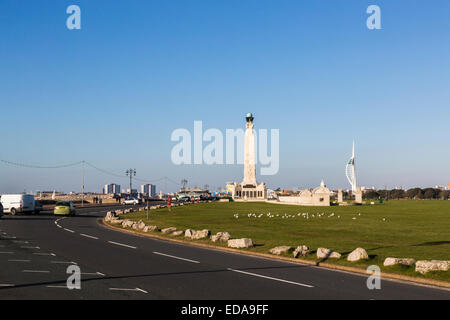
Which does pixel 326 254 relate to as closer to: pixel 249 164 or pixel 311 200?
pixel 311 200

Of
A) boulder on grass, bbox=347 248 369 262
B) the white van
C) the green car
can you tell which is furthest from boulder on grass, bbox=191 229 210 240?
the white van

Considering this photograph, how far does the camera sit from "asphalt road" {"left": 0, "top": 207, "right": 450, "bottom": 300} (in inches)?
456

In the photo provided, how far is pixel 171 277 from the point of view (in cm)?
1396

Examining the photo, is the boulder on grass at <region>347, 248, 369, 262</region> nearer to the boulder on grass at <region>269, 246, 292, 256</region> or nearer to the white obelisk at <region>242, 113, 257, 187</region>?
the boulder on grass at <region>269, 246, 292, 256</region>

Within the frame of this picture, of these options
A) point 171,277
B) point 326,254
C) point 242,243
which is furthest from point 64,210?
point 171,277

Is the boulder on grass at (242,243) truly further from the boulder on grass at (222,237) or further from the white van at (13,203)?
the white van at (13,203)
